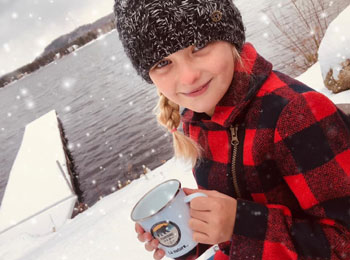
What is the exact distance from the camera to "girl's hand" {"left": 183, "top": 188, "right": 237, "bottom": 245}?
104 centimetres

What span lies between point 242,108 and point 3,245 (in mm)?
5983

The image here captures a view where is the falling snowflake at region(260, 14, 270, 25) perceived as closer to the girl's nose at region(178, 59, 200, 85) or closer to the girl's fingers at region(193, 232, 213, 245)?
the girl's nose at region(178, 59, 200, 85)

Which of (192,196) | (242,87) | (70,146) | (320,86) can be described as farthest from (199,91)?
(70,146)

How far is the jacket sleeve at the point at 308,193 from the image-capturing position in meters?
1.01

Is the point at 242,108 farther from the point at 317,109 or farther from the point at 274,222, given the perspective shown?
the point at 274,222

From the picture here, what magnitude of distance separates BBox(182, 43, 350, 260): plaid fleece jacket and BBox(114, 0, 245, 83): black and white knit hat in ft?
0.62

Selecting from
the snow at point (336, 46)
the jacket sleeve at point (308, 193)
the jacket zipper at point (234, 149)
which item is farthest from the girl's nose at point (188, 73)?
the snow at point (336, 46)

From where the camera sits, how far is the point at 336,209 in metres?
1.03

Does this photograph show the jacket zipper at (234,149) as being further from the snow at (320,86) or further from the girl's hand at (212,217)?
the snow at (320,86)

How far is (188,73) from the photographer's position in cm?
118

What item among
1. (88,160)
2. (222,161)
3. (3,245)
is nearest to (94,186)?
(88,160)

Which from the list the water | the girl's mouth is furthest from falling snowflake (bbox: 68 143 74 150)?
the girl's mouth

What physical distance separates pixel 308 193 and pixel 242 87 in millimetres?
488

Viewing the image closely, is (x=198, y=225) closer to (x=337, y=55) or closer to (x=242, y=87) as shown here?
(x=242, y=87)
